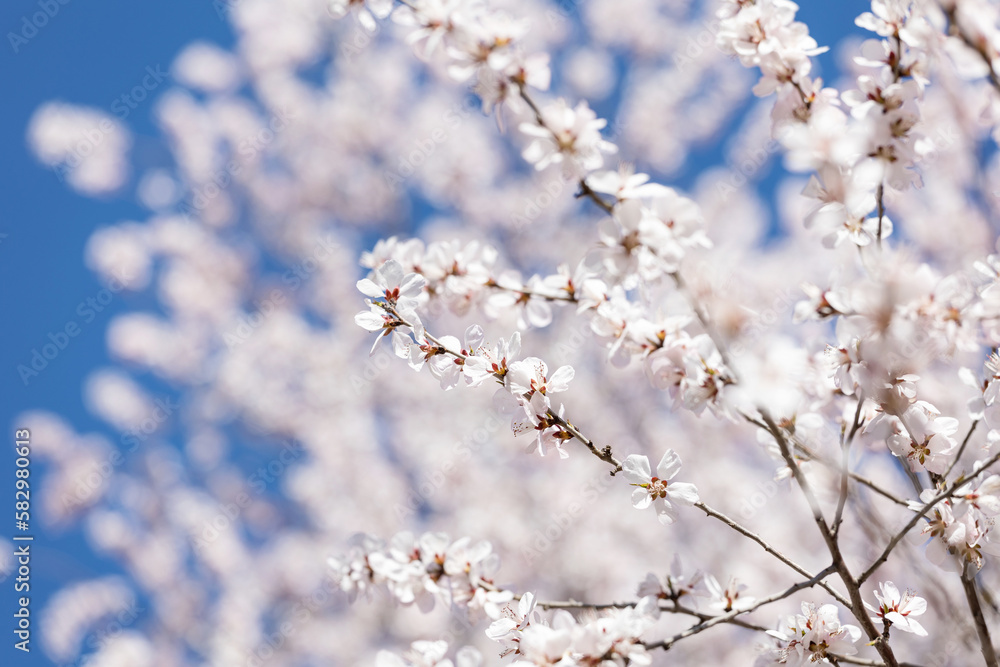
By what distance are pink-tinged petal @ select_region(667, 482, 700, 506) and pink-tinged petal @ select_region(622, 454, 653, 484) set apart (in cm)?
7

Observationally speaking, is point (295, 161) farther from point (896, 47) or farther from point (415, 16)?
point (896, 47)

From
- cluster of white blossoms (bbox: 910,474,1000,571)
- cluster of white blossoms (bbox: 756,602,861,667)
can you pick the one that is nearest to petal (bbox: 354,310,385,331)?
cluster of white blossoms (bbox: 756,602,861,667)

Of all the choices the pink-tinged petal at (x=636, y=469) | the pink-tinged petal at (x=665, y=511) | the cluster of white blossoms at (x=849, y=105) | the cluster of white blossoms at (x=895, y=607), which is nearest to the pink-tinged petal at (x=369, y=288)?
the pink-tinged petal at (x=636, y=469)

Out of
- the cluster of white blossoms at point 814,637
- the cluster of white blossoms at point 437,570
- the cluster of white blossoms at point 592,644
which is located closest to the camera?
the cluster of white blossoms at point 592,644

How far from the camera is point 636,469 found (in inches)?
56.2

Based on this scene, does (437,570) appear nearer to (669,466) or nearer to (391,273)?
(669,466)

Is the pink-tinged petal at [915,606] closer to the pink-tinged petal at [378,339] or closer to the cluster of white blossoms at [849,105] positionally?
the cluster of white blossoms at [849,105]

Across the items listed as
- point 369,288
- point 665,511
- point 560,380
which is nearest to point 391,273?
point 369,288

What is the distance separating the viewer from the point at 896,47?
140 cm

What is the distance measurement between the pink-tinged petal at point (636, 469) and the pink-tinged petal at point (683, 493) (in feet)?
0.23

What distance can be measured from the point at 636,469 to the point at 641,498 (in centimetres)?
8

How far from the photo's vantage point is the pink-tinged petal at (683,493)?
141 centimetres

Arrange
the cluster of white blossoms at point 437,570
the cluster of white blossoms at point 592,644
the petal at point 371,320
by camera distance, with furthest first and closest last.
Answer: the cluster of white blossoms at point 437,570, the petal at point 371,320, the cluster of white blossoms at point 592,644

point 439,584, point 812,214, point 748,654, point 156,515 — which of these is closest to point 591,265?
point 812,214
